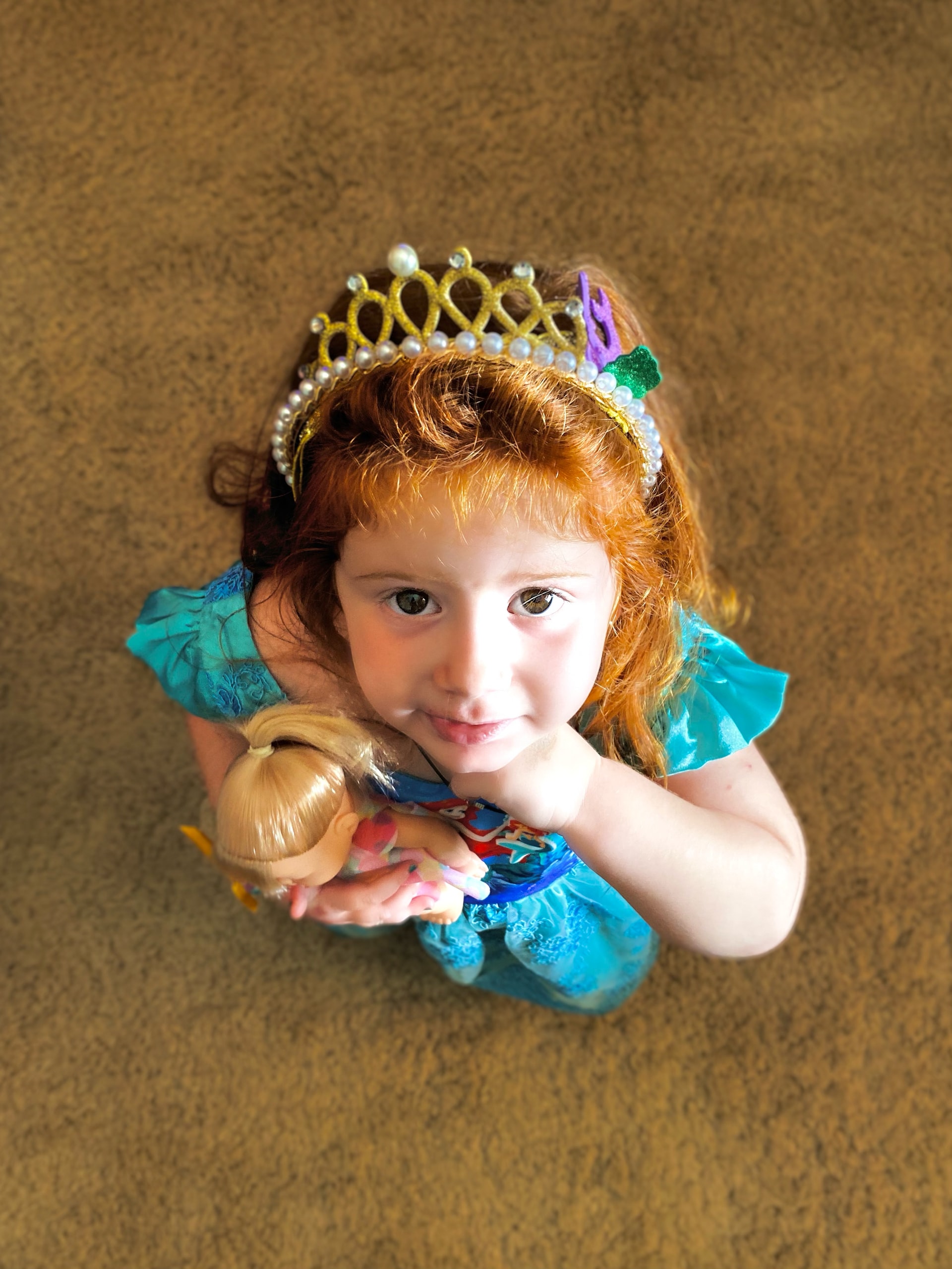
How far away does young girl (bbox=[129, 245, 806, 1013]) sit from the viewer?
578 millimetres

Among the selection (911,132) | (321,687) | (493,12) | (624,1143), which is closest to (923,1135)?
(624,1143)

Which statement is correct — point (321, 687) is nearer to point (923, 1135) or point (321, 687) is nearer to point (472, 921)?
point (472, 921)

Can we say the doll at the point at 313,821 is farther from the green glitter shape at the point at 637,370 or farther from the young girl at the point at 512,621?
the green glitter shape at the point at 637,370

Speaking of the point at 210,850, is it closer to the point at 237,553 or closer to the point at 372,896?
the point at 372,896

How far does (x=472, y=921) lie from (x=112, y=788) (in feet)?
1.49

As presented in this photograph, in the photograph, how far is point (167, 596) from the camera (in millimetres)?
969

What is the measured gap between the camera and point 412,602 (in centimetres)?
61

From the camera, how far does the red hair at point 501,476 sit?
57 centimetres

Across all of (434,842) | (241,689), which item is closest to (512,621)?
(434,842)

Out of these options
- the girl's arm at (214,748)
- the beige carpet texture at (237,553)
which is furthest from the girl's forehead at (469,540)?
the beige carpet texture at (237,553)

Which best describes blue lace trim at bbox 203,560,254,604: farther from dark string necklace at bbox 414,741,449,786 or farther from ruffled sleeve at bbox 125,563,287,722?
dark string necklace at bbox 414,741,449,786

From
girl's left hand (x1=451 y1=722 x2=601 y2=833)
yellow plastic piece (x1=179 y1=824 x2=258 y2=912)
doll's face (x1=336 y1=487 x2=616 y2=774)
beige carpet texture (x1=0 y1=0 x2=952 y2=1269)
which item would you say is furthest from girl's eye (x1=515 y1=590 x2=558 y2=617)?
beige carpet texture (x1=0 y1=0 x2=952 y2=1269)

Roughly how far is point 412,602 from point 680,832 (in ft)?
0.89

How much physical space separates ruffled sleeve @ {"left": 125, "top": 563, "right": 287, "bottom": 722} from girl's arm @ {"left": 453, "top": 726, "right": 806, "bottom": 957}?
26 centimetres
